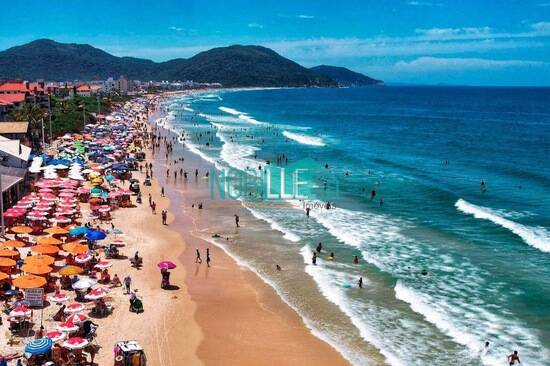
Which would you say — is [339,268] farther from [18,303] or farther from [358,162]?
[358,162]

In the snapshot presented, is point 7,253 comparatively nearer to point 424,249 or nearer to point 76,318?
point 76,318

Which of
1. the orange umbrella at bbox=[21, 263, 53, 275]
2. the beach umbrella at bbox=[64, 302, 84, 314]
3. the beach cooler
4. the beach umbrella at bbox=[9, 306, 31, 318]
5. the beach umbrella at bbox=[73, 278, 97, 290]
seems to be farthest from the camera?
the beach umbrella at bbox=[73, 278, 97, 290]

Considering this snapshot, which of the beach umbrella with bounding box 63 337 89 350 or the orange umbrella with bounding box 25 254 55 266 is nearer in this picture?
the beach umbrella with bounding box 63 337 89 350

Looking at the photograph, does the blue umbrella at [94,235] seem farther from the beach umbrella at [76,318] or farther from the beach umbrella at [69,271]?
the beach umbrella at [76,318]

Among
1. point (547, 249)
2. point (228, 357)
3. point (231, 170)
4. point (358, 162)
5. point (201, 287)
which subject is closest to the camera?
point (228, 357)

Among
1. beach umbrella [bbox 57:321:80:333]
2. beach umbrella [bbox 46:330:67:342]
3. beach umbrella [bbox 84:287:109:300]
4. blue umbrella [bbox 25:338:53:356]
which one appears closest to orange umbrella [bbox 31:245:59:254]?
beach umbrella [bbox 84:287:109:300]

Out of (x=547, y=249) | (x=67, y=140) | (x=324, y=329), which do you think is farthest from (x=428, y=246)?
(x=67, y=140)

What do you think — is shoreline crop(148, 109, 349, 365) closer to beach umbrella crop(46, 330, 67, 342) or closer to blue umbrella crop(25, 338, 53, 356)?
beach umbrella crop(46, 330, 67, 342)
